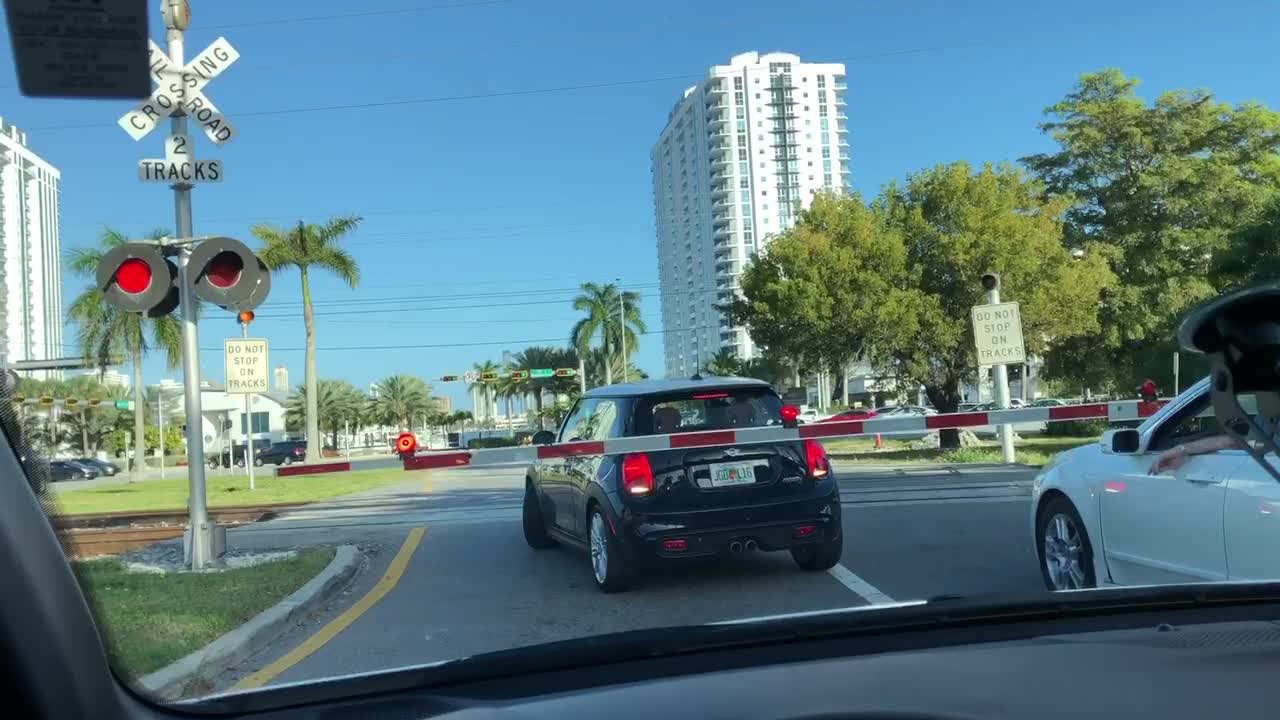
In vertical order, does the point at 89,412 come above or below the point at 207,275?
below

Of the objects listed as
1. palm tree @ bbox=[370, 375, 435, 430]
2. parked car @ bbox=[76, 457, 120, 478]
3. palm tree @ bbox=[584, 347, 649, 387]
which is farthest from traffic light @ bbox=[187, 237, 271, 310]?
palm tree @ bbox=[370, 375, 435, 430]

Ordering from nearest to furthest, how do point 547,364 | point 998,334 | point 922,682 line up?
point 922,682 < point 998,334 < point 547,364

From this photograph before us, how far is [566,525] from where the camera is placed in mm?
8617

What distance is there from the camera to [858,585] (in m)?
7.29

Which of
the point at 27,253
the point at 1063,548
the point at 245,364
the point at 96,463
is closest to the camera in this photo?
the point at 27,253

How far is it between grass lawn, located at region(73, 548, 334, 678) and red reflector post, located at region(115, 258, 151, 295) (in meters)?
2.16

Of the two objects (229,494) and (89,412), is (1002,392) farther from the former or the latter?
(89,412)

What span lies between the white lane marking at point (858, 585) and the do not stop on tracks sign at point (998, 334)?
11.2m

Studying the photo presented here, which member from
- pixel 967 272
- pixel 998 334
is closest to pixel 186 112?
pixel 998 334

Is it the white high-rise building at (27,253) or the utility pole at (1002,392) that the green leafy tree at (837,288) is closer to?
the utility pole at (1002,392)

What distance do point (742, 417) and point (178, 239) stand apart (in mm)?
5350

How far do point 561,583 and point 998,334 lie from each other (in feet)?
41.3

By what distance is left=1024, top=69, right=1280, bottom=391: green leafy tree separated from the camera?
2700 cm

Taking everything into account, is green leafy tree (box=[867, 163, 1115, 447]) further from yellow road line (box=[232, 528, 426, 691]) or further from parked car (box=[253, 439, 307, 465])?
parked car (box=[253, 439, 307, 465])
